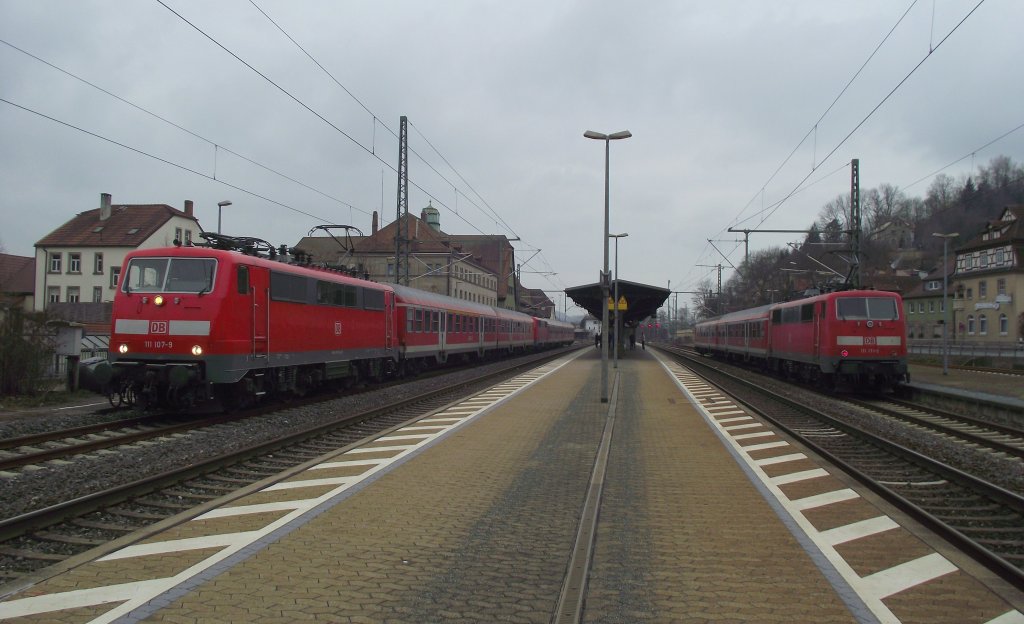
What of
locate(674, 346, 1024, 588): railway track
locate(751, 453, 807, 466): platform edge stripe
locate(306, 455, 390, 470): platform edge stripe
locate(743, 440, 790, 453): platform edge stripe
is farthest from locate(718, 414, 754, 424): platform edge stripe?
locate(306, 455, 390, 470): platform edge stripe

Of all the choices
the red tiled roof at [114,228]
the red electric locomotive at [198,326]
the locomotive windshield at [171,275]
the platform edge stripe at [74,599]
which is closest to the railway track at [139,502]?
the platform edge stripe at [74,599]

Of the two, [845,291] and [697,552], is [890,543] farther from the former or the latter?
[845,291]

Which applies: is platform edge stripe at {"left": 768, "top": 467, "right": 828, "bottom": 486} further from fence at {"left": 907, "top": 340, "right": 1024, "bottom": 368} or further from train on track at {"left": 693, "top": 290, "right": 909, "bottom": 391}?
fence at {"left": 907, "top": 340, "right": 1024, "bottom": 368}

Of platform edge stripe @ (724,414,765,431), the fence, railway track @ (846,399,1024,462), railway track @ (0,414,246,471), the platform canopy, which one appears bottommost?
railway track @ (846,399,1024,462)

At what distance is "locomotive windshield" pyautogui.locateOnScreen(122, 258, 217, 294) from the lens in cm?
1284

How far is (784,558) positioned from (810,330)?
62.7ft

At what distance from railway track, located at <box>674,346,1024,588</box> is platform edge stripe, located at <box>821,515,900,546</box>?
0.34 metres

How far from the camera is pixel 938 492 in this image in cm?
840

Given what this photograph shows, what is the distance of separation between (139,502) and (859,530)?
6.94 meters

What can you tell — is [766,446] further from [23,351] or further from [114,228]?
[114,228]

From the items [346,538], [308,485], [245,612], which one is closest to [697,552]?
[346,538]

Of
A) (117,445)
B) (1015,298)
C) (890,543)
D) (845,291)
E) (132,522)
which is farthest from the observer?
(1015,298)

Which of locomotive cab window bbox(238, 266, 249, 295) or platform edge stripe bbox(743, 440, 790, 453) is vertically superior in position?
locomotive cab window bbox(238, 266, 249, 295)

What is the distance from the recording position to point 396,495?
7.64 m
